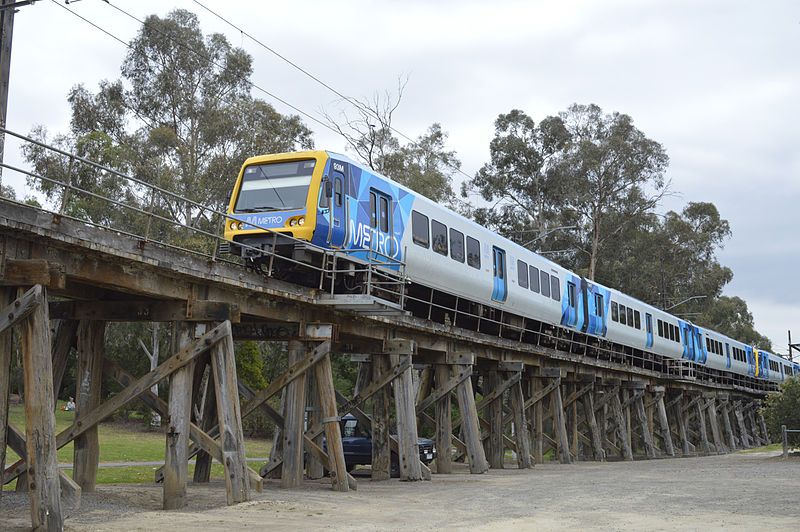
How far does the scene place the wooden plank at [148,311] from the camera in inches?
491

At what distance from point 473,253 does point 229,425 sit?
36.6 ft

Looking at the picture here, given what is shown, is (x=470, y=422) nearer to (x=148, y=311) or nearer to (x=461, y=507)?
(x=461, y=507)

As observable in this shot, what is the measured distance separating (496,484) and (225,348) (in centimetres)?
797

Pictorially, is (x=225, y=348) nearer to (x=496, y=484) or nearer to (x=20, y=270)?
(x=20, y=270)

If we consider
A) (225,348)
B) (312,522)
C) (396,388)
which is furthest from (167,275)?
(396,388)

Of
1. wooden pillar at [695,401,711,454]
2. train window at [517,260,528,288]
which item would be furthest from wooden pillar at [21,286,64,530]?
wooden pillar at [695,401,711,454]

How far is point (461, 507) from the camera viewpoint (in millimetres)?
13688

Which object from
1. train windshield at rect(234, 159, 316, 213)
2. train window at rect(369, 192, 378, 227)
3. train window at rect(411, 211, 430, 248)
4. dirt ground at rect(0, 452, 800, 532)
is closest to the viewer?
dirt ground at rect(0, 452, 800, 532)

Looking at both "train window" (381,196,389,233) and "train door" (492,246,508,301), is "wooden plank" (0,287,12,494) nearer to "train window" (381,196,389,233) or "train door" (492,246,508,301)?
"train window" (381,196,389,233)

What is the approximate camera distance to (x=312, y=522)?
11203 millimetres

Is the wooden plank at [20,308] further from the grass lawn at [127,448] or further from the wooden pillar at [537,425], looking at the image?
the wooden pillar at [537,425]

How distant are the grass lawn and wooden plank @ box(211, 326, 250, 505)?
20.0 feet

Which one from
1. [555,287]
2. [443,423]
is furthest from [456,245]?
[555,287]

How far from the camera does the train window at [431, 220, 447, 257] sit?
66.9 feet
